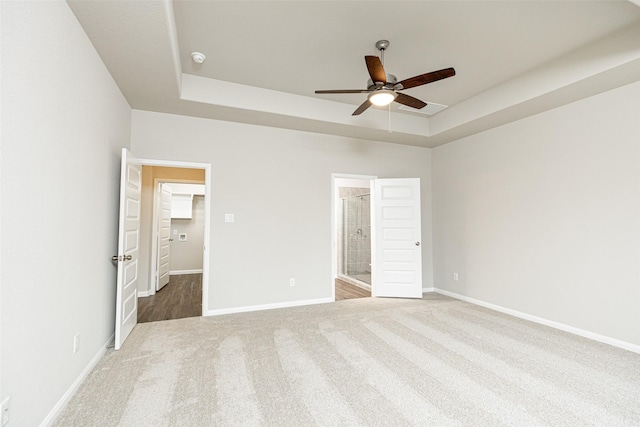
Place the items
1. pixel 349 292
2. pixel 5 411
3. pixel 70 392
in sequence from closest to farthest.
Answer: pixel 5 411 < pixel 70 392 < pixel 349 292

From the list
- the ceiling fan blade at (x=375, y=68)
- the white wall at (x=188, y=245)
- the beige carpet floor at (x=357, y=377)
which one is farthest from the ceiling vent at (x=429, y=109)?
the white wall at (x=188, y=245)

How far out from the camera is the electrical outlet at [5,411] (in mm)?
1298

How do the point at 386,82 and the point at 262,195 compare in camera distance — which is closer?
the point at 386,82

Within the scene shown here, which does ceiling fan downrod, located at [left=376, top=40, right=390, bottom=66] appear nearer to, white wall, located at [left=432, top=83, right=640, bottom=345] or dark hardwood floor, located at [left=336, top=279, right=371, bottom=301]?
white wall, located at [left=432, top=83, right=640, bottom=345]

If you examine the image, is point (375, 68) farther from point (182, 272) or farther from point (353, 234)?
point (182, 272)

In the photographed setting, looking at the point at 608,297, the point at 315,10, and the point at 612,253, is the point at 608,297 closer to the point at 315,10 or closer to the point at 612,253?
the point at 612,253

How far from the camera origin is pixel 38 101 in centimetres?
157

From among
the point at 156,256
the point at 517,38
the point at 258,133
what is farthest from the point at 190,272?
the point at 517,38

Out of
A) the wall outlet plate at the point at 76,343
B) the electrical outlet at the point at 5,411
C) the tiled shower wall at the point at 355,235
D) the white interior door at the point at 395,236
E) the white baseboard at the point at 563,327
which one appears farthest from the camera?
the tiled shower wall at the point at 355,235

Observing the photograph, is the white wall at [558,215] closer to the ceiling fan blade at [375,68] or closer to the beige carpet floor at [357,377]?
the beige carpet floor at [357,377]

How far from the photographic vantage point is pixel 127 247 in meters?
2.90

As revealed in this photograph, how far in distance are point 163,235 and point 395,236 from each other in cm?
429

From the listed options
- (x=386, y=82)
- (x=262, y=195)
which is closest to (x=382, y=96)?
(x=386, y=82)

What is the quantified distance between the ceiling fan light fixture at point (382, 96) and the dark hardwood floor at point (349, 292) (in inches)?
122
